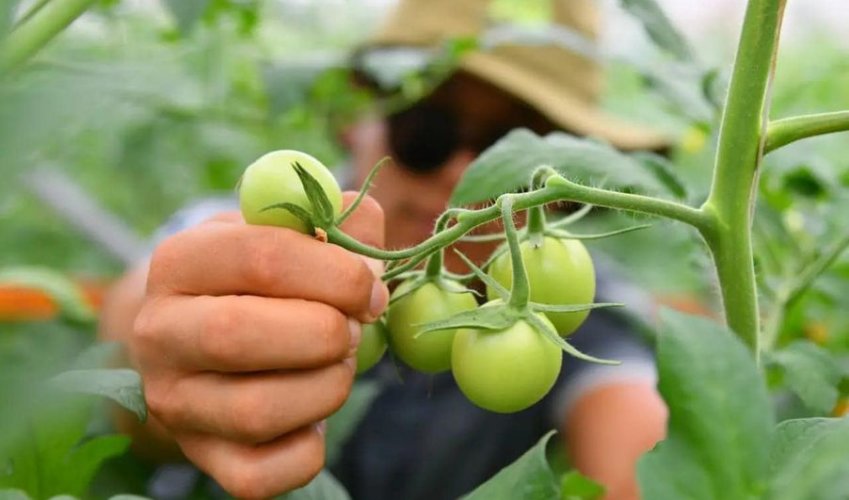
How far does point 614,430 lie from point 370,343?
1.10 meters

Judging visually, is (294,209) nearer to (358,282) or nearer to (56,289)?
(358,282)

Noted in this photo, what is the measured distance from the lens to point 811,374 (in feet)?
2.55

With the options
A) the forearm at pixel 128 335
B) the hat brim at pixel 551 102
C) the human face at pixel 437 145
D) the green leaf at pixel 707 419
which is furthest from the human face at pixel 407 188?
the green leaf at pixel 707 419

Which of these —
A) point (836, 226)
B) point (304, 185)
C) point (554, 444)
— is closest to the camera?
point (304, 185)

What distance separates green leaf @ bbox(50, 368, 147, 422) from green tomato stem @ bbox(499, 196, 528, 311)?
25 centimetres

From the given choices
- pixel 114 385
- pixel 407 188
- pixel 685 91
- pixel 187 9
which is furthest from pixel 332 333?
pixel 407 188

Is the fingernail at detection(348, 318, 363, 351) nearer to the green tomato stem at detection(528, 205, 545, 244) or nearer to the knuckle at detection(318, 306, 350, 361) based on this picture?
the knuckle at detection(318, 306, 350, 361)

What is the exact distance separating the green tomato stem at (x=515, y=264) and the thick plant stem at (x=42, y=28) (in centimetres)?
36

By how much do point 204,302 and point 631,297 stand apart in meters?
1.44

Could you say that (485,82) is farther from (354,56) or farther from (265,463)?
(265,463)

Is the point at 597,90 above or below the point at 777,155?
below

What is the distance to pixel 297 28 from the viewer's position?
264 cm

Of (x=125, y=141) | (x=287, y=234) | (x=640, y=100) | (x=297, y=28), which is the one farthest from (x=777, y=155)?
(x=640, y=100)

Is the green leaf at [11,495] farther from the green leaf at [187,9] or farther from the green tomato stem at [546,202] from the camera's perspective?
the green leaf at [187,9]
